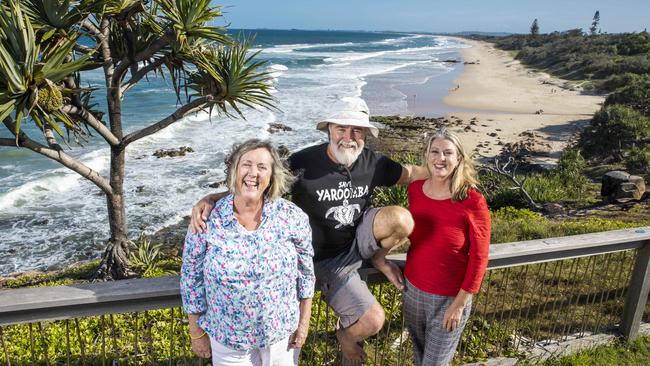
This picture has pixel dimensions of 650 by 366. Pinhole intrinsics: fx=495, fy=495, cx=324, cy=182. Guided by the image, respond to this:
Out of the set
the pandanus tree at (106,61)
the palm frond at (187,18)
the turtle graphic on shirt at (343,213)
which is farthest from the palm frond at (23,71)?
the turtle graphic on shirt at (343,213)

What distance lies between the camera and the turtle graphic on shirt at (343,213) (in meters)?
2.86

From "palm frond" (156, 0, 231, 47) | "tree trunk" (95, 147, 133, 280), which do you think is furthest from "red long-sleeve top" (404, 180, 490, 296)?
"tree trunk" (95, 147, 133, 280)

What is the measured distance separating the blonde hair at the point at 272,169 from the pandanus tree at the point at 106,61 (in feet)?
11.9

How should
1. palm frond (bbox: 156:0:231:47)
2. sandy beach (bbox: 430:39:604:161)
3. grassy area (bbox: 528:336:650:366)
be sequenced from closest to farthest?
grassy area (bbox: 528:336:650:366) → palm frond (bbox: 156:0:231:47) → sandy beach (bbox: 430:39:604:161)

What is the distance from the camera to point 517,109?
29219 millimetres

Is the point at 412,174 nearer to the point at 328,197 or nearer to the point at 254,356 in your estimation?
the point at 328,197

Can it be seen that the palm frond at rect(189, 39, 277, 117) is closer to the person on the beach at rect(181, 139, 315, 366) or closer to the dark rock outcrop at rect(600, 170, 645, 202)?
the person on the beach at rect(181, 139, 315, 366)

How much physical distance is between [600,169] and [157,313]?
14.4m

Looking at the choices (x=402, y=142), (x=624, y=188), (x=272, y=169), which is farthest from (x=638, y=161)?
(x=272, y=169)

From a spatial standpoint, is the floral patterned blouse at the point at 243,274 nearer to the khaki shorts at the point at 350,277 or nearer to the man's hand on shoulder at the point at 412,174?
the khaki shorts at the point at 350,277

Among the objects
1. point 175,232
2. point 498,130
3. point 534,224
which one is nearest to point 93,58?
point 175,232

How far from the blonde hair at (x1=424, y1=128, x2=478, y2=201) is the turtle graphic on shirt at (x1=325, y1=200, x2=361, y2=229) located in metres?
0.54

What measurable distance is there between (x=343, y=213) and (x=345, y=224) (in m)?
0.07

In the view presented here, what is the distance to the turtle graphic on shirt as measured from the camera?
2857 mm
